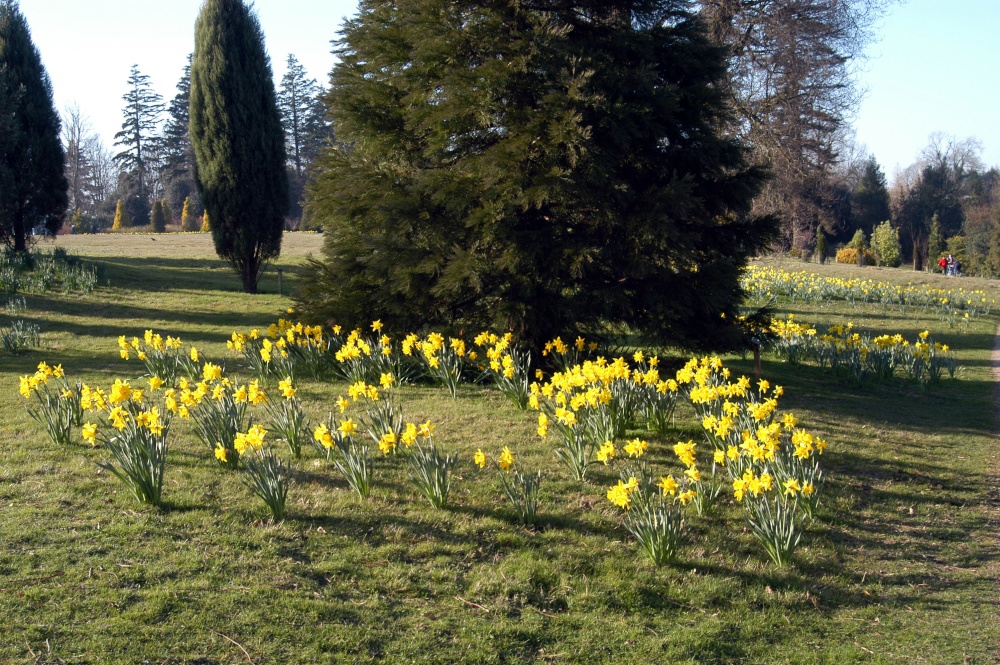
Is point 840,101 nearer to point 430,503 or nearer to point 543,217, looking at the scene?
point 543,217

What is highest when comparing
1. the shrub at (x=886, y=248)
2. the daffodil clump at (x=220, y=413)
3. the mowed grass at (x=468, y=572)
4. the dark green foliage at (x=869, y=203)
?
the dark green foliage at (x=869, y=203)

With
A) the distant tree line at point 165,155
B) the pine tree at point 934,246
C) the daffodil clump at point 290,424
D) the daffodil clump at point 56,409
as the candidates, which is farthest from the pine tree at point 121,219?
the pine tree at point 934,246

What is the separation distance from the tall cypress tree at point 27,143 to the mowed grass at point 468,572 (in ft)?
44.3

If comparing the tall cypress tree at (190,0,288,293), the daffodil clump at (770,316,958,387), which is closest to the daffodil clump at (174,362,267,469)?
the daffodil clump at (770,316,958,387)

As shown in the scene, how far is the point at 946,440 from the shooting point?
7527 mm

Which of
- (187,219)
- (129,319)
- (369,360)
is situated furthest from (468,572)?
(187,219)

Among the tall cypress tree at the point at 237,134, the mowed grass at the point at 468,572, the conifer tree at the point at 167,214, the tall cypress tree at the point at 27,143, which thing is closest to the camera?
the mowed grass at the point at 468,572

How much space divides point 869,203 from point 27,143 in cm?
4887

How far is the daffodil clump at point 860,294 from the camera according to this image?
19781mm

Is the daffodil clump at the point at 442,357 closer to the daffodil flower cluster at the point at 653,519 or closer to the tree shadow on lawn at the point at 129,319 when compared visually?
the daffodil flower cluster at the point at 653,519

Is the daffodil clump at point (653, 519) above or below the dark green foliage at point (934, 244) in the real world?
below

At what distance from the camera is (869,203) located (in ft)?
169

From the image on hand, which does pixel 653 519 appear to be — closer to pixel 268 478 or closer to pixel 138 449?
pixel 268 478

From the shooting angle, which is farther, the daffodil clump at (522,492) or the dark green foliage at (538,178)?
the dark green foliage at (538,178)
